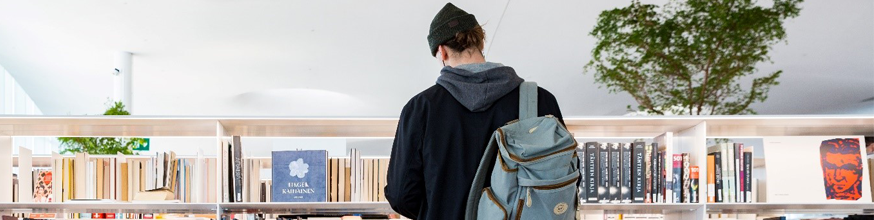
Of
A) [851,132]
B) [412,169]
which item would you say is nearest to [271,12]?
[851,132]

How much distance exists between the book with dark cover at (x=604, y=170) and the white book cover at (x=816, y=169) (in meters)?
0.61

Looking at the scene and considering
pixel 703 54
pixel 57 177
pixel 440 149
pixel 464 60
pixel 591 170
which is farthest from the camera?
pixel 703 54

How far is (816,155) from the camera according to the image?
10.8 feet

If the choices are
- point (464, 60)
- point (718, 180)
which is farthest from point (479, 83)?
point (718, 180)

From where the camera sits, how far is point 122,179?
3307 millimetres

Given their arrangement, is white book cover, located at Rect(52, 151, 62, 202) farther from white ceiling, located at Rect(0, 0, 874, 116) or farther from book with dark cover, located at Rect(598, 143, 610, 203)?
white ceiling, located at Rect(0, 0, 874, 116)

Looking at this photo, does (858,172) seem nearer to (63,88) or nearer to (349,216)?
(349,216)

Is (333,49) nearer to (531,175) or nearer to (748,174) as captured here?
(748,174)

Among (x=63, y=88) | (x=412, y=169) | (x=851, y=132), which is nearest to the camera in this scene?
(x=412, y=169)

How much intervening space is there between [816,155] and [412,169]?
6.87ft

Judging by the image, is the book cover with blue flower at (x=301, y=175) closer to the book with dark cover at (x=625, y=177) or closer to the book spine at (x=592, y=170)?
the book spine at (x=592, y=170)

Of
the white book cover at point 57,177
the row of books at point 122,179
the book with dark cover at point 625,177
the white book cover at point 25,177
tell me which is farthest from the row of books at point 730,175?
the white book cover at point 25,177

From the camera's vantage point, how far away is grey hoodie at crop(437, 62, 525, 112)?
1.79 meters

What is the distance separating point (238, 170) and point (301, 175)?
222 millimetres
